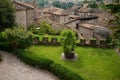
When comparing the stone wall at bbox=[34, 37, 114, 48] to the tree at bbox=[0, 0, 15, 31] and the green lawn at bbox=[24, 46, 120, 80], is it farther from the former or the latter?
the tree at bbox=[0, 0, 15, 31]

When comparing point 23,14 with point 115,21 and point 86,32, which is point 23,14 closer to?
point 86,32

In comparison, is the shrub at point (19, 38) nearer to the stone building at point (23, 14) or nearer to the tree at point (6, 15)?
the tree at point (6, 15)

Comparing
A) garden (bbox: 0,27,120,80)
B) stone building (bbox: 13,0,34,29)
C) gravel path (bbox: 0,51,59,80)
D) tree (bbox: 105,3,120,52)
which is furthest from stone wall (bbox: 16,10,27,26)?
tree (bbox: 105,3,120,52)

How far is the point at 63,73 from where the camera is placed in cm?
1869

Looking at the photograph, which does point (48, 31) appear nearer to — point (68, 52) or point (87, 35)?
point (87, 35)

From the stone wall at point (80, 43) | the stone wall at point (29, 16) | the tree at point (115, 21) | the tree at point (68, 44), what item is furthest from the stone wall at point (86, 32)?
the tree at point (115, 21)

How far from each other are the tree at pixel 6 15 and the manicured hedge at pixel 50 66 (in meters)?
5.44

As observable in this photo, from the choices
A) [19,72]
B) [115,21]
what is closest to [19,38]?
[19,72]

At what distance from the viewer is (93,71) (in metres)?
21.1

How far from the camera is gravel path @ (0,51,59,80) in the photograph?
19.5 metres

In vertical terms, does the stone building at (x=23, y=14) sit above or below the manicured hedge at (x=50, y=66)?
above

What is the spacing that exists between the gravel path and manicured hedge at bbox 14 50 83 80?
458mm

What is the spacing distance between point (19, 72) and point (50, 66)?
9.30 ft

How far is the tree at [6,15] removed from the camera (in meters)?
28.8
